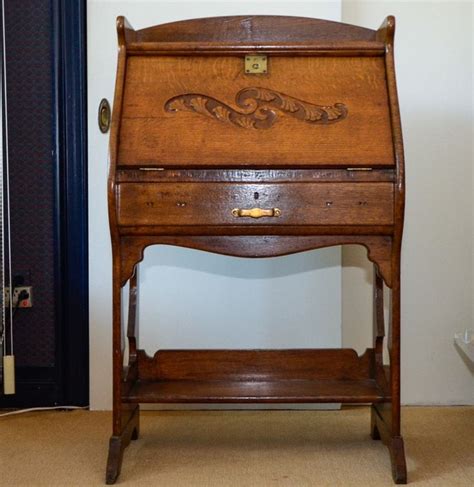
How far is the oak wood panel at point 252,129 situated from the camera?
7.36 ft

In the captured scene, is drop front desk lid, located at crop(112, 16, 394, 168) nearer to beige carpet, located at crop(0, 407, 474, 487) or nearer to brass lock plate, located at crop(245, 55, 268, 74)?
brass lock plate, located at crop(245, 55, 268, 74)

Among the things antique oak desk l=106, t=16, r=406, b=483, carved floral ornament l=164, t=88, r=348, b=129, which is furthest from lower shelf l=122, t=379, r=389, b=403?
carved floral ornament l=164, t=88, r=348, b=129

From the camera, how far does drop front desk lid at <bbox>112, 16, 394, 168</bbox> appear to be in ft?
7.37

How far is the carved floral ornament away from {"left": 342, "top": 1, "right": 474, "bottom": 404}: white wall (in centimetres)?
90

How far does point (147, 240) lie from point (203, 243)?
0.18m

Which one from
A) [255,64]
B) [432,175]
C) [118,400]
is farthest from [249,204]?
[432,175]

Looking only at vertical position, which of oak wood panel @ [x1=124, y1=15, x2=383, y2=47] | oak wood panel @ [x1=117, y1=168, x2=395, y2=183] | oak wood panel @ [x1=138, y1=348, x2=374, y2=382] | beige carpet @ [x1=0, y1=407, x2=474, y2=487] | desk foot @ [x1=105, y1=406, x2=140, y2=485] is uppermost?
oak wood panel @ [x1=124, y1=15, x2=383, y2=47]

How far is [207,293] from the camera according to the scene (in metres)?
3.03

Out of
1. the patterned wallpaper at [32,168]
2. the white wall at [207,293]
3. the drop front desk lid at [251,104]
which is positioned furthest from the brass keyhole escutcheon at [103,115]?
the drop front desk lid at [251,104]

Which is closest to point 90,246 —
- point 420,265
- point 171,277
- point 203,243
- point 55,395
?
point 171,277

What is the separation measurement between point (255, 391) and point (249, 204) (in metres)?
0.62

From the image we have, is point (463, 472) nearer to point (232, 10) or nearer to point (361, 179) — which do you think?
point (361, 179)

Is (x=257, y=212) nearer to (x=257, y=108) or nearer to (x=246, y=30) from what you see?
(x=257, y=108)

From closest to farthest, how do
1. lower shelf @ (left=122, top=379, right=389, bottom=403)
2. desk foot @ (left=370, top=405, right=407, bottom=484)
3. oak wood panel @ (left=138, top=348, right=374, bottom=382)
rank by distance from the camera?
desk foot @ (left=370, top=405, right=407, bottom=484), lower shelf @ (left=122, top=379, right=389, bottom=403), oak wood panel @ (left=138, top=348, right=374, bottom=382)
